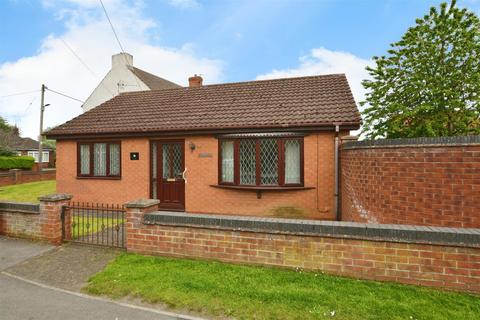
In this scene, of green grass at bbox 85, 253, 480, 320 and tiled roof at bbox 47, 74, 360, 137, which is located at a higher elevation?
tiled roof at bbox 47, 74, 360, 137

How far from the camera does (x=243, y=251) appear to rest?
14.0 feet

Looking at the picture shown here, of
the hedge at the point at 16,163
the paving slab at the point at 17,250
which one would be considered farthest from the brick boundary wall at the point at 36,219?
the hedge at the point at 16,163

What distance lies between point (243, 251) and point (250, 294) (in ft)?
2.92

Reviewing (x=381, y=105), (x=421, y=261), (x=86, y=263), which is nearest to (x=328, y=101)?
(x=381, y=105)

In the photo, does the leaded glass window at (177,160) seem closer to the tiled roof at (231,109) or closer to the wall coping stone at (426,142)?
the tiled roof at (231,109)

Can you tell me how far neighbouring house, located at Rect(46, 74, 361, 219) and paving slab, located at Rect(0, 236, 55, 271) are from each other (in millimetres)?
3739

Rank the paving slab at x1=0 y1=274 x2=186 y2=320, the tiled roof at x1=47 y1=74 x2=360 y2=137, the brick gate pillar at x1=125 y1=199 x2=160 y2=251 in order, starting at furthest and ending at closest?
the tiled roof at x1=47 y1=74 x2=360 y2=137
the brick gate pillar at x1=125 y1=199 x2=160 y2=251
the paving slab at x1=0 y1=274 x2=186 y2=320

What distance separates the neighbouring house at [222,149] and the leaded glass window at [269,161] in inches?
1.2

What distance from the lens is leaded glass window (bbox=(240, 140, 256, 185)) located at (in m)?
8.01

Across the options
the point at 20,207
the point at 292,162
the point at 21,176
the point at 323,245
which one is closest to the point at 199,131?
the point at 292,162

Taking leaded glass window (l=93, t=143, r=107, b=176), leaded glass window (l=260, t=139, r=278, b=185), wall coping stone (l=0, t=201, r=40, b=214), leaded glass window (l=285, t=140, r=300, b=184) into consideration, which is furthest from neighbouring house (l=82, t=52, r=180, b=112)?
leaded glass window (l=285, t=140, r=300, b=184)

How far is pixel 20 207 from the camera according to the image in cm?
593

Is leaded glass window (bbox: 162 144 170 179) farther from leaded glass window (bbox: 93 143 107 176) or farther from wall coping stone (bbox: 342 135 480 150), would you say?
wall coping stone (bbox: 342 135 480 150)

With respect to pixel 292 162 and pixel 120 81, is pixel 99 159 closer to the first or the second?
pixel 292 162
